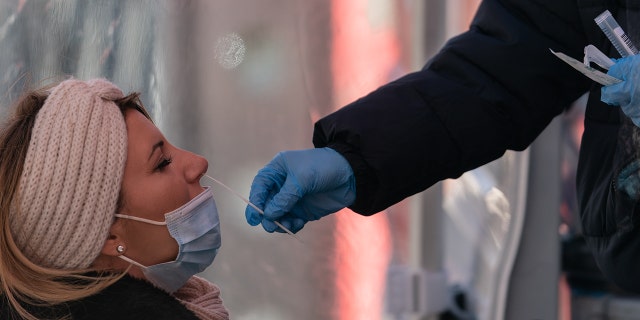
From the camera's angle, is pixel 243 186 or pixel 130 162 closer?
pixel 130 162

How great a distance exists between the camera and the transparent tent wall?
1923 millimetres

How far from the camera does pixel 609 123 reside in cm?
164

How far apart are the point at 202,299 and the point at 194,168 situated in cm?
25

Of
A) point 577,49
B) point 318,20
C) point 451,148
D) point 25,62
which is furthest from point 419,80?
point 25,62

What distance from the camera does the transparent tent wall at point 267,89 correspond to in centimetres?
192

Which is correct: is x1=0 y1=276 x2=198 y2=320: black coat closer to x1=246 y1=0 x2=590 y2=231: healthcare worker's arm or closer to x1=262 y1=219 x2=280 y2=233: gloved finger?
x1=262 y1=219 x2=280 y2=233: gloved finger

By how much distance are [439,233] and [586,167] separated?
848mm

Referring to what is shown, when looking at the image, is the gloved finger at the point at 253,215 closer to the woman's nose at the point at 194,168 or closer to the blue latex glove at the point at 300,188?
the blue latex glove at the point at 300,188

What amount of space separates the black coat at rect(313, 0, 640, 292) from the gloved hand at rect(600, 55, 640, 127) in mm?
165

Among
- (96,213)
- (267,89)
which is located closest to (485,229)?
(267,89)

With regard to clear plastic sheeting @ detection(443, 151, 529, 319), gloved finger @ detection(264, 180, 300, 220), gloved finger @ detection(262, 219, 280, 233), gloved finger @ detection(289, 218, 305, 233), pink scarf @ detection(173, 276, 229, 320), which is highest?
gloved finger @ detection(264, 180, 300, 220)

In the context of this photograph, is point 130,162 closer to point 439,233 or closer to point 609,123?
point 609,123

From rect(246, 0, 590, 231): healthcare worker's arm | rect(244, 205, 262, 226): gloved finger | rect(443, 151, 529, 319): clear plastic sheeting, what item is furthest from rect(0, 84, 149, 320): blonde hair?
rect(443, 151, 529, 319): clear plastic sheeting

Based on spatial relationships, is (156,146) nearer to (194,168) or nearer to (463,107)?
(194,168)
